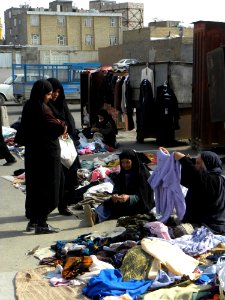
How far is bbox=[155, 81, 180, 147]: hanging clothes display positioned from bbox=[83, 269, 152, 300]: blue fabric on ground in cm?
786

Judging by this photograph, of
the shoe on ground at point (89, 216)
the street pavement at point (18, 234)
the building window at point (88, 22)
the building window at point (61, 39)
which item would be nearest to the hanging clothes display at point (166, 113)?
the street pavement at point (18, 234)

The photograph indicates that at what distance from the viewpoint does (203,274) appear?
478cm

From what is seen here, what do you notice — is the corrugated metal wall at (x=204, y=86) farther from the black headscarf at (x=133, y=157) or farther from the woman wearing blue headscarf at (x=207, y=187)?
the woman wearing blue headscarf at (x=207, y=187)


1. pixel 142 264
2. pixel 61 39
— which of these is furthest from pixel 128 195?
pixel 61 39

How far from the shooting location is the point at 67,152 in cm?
718

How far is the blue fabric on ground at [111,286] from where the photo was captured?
4.54 m

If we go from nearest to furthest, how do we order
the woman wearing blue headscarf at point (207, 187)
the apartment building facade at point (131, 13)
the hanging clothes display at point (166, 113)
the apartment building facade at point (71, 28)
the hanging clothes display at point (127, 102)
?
the woman wearing blue headscarf at point (207, 187) < the hanging clothes display at point (166, 113) < the hanging clothes display at point (127, 102) < the apartment building facade at point (71, 28) < the apartment building facade at point (131, 13)

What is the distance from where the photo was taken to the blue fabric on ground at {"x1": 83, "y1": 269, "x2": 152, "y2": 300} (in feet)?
14.9

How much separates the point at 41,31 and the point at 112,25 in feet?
31.1

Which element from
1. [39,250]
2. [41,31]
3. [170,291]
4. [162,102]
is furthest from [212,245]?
[41,31]

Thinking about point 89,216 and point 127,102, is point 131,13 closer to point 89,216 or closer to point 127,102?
point 127,102

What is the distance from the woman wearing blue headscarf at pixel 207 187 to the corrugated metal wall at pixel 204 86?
5.72m

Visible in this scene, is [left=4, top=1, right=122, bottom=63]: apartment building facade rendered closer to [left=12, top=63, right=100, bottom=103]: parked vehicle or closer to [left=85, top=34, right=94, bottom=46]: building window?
[left=85, top=34, right=94, bottom=46]: building window

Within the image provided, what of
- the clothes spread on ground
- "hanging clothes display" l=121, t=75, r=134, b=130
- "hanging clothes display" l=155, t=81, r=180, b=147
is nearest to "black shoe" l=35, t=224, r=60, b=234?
the clothes spread on ground
